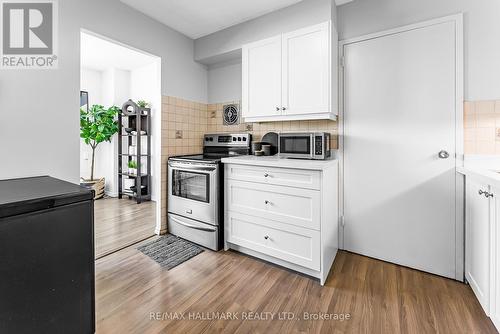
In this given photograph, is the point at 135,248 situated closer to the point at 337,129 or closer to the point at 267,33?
the point at 337,129

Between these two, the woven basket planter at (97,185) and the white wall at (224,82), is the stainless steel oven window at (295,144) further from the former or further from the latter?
the woven basket planter at (97,185)

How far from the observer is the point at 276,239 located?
6.68 ft

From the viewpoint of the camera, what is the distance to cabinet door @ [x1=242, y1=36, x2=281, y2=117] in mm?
2342

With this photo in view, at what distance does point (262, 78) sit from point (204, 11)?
0.94 metres

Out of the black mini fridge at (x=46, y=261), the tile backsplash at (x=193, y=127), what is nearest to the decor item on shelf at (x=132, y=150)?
the tile backsplash at (x=193, y=127)

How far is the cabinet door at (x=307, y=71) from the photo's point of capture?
6.81ft

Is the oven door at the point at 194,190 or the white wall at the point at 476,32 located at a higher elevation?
the white wall at the point at 476,32

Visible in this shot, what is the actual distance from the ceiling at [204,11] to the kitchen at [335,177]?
0.10ft

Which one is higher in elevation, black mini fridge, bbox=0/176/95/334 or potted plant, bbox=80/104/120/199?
potted plant, bbox=80/104/120/199

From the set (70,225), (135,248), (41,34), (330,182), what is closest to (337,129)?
(330,182)

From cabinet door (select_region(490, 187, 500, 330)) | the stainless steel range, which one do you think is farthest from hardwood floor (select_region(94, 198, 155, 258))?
cabinet door (select_region(490, 187, 500, 330))

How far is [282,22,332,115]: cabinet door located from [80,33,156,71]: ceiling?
84.1 inches
